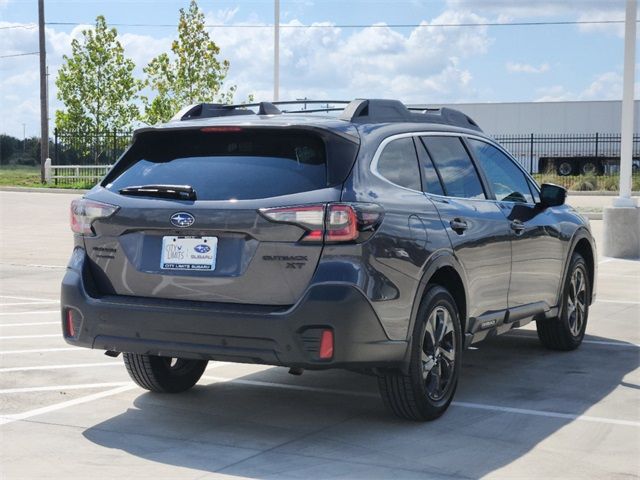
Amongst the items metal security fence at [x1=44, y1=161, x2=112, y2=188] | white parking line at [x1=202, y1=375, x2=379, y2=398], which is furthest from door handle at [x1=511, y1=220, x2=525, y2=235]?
metal security fence at [x1=44, y1=161, x2=112, y2=188]

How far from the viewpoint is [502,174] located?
789cm

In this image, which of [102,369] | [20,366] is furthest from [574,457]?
[20,366]

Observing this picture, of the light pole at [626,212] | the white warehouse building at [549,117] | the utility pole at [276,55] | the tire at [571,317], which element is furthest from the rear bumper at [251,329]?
the white warehouse building at [549,117]

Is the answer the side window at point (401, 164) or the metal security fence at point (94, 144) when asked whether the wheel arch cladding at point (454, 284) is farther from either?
the metal security fence at point (94, 144)

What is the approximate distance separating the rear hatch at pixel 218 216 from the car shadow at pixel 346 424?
0.81m

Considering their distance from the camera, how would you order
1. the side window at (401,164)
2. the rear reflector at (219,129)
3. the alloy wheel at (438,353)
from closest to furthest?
the rear reflector at (219,129) < the side window at (401,164) < the alloy wheel at (438,353)

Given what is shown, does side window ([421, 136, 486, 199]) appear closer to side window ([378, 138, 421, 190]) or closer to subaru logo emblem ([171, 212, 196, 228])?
side window ([378, 138, 421, 190])

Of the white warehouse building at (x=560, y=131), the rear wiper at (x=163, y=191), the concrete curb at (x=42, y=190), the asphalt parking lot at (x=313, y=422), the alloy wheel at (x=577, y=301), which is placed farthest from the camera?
the white warehouse building at (x=560, y=131)

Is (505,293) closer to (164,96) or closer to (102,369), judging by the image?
(102,369)

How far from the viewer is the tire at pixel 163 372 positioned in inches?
272

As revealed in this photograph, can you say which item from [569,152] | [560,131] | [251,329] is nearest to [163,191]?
[251,329]

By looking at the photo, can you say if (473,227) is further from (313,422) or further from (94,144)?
(94,144)

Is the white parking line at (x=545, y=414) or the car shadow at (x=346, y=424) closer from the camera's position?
the car shadow at (x=346, y=424)

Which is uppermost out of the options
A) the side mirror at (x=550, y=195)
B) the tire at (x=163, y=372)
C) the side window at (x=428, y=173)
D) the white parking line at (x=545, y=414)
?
the side window at (x=428, y=173)
